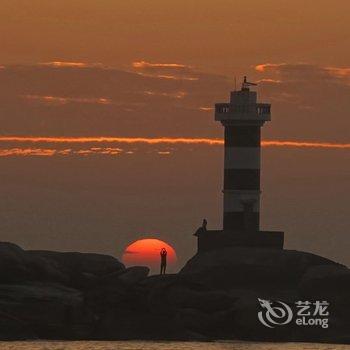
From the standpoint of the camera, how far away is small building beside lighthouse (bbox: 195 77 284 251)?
221 feet

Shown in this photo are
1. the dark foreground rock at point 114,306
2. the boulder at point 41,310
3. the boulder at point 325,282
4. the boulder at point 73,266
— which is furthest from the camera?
the boulder at point 325,282

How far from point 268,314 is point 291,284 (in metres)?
10.7

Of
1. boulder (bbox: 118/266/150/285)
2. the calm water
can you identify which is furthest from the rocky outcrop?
the calm water

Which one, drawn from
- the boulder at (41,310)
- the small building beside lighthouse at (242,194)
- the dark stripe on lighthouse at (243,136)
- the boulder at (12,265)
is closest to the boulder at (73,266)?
the boulder at (12,265)

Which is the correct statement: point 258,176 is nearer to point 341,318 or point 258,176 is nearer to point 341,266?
point 341,266

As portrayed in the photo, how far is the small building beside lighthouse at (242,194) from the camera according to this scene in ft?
221

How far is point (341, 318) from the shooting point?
58.8m

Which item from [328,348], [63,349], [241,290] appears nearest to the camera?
[63,349]

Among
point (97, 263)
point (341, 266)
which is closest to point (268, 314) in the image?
point (97, 263)

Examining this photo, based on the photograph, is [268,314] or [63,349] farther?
[268,314]

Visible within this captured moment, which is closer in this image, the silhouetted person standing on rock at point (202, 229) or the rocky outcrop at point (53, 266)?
the rocky outcrop at point (53, 266)

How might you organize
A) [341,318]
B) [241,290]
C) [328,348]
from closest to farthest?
[328,348] → [341,318] → [241,290]

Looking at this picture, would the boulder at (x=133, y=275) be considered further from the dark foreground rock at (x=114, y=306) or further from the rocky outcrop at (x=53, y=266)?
the rocky outcrop at (x=53, y=266)

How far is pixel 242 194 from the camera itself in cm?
6769
